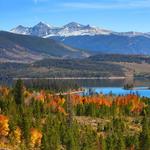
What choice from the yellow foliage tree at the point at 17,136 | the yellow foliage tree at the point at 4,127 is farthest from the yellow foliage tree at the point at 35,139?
the yellow foliage tree at the point at 4,127

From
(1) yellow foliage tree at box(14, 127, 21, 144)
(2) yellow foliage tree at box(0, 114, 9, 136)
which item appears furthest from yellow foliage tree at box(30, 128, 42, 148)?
(2) yellow foliage tree at box(0, 114, 9, 136)

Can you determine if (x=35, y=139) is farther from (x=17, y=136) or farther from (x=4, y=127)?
(x=4, y=127)

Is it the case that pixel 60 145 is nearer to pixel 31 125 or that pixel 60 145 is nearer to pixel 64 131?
pixel 64 131

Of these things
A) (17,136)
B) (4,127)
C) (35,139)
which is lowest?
(35,139)

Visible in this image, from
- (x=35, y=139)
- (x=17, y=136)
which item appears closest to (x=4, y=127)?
(x=17, y=136)

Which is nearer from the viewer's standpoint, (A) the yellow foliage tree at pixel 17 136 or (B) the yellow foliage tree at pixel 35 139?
(A) the yellow foliage tree at pixel 17 136

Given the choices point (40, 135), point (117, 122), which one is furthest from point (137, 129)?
point (40, 135)

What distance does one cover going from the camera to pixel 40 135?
162250mm

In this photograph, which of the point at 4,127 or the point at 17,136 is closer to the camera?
the point at 17,136

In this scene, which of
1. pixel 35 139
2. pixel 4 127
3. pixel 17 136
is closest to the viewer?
pixel 17 136

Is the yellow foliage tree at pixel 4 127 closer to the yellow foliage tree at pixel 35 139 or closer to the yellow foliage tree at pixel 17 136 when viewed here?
the yellow foliage tree at pixel 17 136

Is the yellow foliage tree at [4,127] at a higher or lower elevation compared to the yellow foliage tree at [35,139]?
higher

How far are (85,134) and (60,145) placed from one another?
57.4 feet

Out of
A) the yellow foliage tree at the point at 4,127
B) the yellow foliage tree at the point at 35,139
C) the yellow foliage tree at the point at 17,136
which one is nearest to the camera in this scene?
the yellow foliage tree at the point at 17,136
